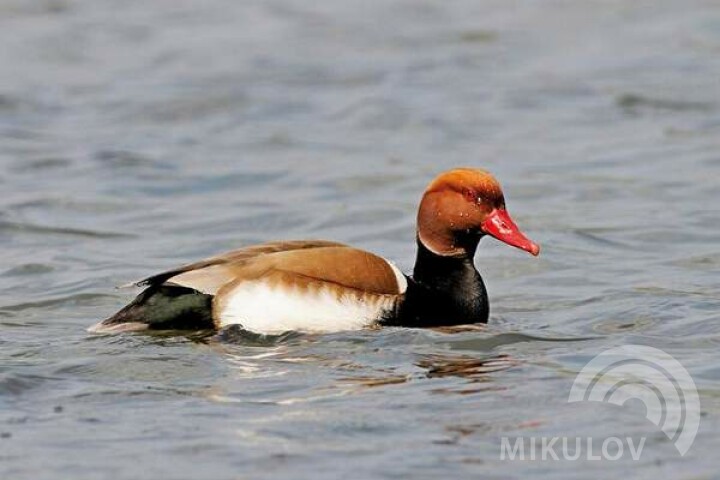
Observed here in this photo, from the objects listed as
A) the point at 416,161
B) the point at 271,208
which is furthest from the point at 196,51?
the point at 271,208

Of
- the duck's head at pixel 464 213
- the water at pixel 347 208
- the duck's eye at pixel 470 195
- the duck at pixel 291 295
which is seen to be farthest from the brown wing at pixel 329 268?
the duck's eye at pixel 470 195

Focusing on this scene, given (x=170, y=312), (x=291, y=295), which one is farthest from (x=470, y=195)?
(x=170, y=312)

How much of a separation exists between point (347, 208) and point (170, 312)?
4.81 metres

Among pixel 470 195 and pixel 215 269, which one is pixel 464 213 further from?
pixel 215 269

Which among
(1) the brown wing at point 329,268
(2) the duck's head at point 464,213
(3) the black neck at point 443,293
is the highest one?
(2) the duck's head at point 464,213

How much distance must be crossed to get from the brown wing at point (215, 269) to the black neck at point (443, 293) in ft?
1.97

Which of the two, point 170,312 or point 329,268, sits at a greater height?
point 329,268

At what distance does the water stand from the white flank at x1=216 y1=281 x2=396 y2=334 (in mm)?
80

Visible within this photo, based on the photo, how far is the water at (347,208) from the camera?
688cm

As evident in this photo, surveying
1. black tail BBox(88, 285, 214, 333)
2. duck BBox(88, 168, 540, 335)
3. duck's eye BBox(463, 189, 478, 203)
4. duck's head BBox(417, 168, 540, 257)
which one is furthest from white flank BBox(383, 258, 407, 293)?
black tail BBox(88, 285, 214, 333)

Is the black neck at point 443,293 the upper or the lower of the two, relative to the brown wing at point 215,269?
lower
